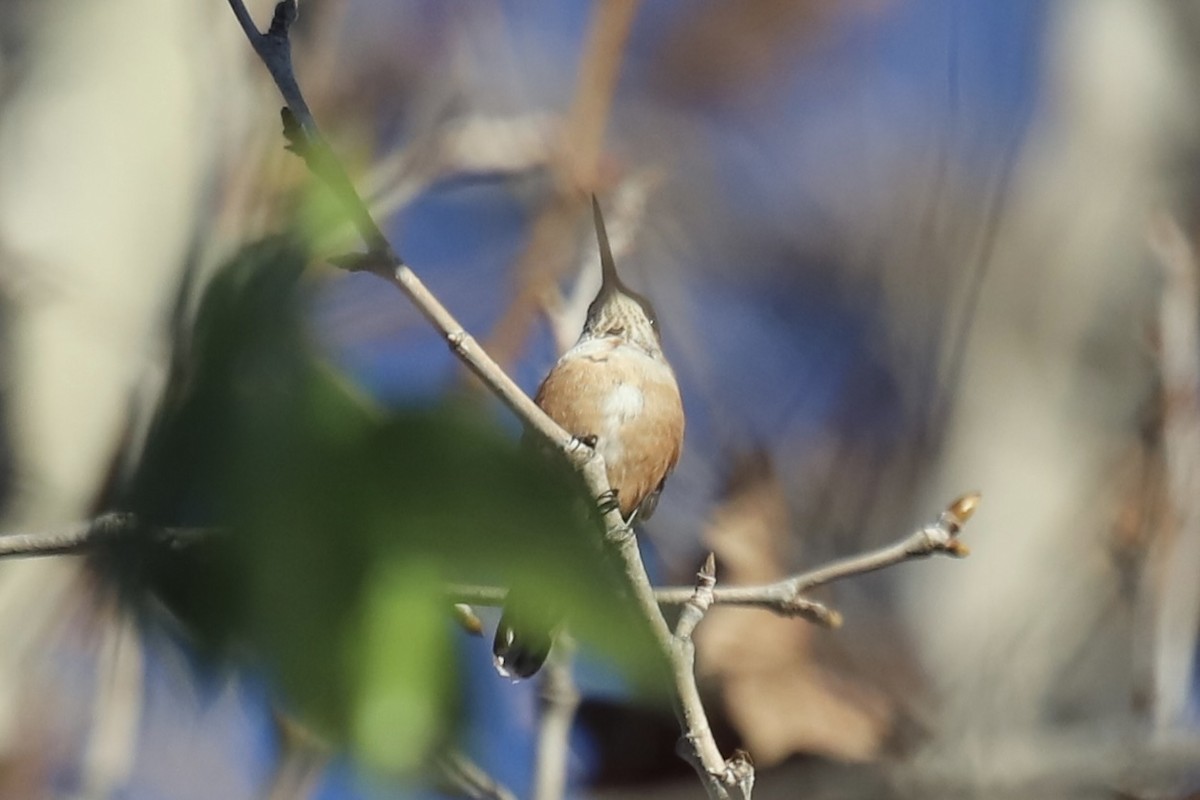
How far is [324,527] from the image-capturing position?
1104 mm

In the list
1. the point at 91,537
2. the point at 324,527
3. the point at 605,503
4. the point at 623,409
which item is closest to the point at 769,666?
the point at 623,409

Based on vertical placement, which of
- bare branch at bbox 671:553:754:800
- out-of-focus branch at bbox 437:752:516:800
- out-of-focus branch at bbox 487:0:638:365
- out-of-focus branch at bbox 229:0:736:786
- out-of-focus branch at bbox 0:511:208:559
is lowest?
out-of-focus branch at bbox 437:752:516:800

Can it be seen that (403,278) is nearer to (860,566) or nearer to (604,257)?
(860,566)

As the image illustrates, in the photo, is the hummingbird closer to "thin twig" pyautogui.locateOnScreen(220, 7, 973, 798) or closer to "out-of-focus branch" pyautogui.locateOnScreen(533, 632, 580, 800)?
"out-of-focus branch" pyautogui.locateOnScreen(533, 632, 580, 800)

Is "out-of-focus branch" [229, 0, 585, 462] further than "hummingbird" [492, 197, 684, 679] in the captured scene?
No

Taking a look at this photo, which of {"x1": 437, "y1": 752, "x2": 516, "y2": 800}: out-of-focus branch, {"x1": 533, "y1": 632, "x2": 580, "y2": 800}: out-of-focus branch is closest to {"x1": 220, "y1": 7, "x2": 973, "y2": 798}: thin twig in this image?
{"x1": 437, "y1": 752, "x2": 516, "y2": 800}: out-of-focus branch

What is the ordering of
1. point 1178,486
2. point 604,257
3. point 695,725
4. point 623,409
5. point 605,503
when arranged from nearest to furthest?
point 605,503, point 695,725, point 604,257, point 1178,486, point 623,409

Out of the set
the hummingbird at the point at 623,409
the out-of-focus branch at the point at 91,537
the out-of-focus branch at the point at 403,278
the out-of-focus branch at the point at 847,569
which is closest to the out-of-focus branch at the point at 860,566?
the out-of-focus branch at the point at 847,569

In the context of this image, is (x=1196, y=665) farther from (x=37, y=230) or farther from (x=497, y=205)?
(x=37, y=230)

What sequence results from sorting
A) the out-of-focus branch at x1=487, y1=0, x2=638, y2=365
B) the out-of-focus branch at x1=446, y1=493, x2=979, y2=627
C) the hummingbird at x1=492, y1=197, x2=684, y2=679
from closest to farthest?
the out-of-focus branch at x1=446, y1=493, x2=979, y2=627
the hummingbird at x1=492, y1=197, x2=684, y2=679
the out-of-focus branch at x1=487, y1=0, x2=638, y2=365

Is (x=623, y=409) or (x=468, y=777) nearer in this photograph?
(x=468, y=777)

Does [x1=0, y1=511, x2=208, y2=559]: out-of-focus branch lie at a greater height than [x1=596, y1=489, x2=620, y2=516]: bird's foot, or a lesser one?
lesser

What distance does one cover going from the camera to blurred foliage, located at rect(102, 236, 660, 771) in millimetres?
1064

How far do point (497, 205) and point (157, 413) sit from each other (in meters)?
3.32
